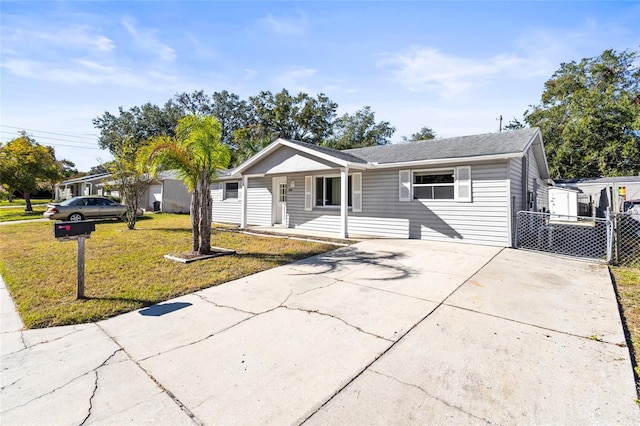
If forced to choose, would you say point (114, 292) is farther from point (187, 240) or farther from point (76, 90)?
point (76, 90)

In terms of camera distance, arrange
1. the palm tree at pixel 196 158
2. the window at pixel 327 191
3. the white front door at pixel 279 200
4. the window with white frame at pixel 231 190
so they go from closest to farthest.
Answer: the palm tree at pixel 196 158 → the window at pixel 327 191 → the white front door at pixel 279 200 → the window with white frame at pixel 231 190

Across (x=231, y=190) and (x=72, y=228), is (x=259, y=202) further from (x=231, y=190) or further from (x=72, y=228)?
(x=72, y=228)

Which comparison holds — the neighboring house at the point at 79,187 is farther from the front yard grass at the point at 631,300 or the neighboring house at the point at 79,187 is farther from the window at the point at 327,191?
the front yard grass at the point at 631,300

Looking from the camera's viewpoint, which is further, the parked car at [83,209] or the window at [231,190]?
the window at [231,190]

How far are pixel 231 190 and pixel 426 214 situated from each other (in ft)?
34.8

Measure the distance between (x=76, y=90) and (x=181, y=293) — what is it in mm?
15814

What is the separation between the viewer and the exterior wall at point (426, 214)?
8742 mm

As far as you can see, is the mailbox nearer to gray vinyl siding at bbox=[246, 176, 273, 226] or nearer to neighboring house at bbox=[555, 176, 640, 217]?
gray vinyl siding at bbox=[246, 176, 273, 226]

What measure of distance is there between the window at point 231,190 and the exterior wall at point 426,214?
15.1 feet

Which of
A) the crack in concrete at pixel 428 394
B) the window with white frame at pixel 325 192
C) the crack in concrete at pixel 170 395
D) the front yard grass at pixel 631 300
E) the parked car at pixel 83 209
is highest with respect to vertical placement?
the window with white frame at pixel 325 192

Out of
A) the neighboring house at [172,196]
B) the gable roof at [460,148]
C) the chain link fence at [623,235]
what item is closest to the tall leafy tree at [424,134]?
the gable roof at [460,148]

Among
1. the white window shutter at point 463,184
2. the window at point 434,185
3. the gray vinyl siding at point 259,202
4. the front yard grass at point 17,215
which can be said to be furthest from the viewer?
the front yard grass at point 17,215

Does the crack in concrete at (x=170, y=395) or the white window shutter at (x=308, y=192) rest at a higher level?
the white window shutter at (x=308, y=192)

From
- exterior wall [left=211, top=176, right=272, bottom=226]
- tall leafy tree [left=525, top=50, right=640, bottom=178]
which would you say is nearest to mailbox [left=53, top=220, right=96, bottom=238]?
exterior wall [left=211, top=176, right=272, bottom=226]
